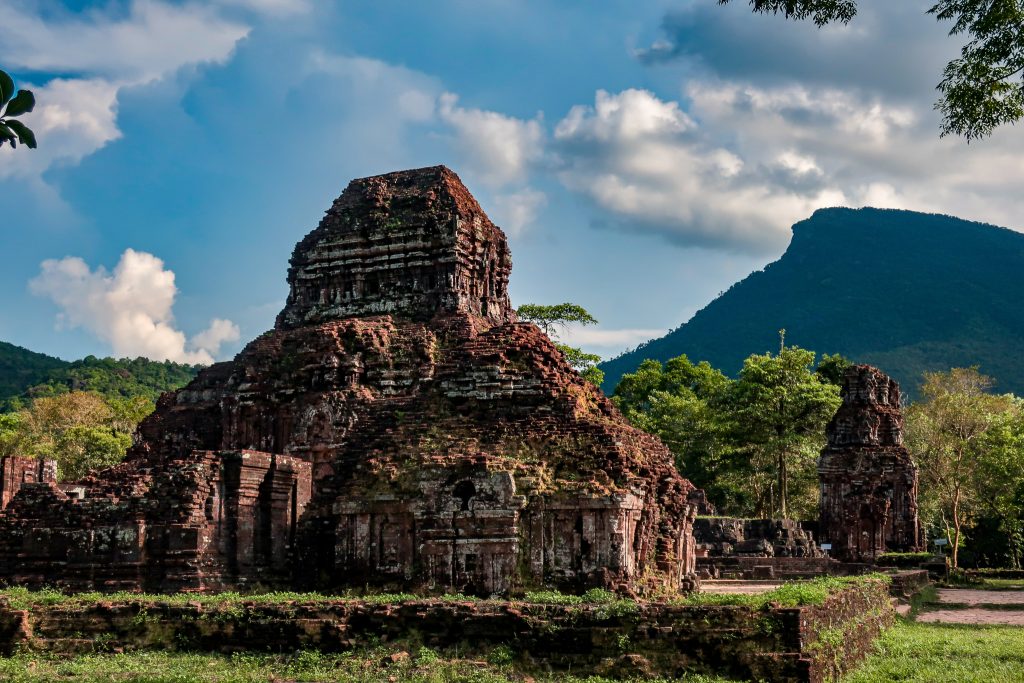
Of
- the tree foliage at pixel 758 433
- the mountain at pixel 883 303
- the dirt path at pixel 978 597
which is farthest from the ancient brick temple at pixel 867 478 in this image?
the mountain at pixel 883 303

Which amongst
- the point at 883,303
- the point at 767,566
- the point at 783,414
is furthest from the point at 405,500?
the point at 883,303

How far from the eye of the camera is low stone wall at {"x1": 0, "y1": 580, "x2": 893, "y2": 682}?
13.5m

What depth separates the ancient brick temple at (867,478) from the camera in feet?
123

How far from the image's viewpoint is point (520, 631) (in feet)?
47.2

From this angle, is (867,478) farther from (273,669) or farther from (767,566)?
(273,669)

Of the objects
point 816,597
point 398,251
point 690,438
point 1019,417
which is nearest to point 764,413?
point 690,438

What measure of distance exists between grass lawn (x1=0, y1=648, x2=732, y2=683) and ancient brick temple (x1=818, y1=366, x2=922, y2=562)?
2631cm

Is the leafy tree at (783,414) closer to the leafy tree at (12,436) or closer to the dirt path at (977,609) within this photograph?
the dirt path at (977,609)

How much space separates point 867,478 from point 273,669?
27934 millimetres

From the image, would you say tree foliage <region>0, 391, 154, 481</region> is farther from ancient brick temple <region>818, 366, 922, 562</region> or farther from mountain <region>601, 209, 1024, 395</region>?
mountain <region>601, 209, 1024, 395</region>

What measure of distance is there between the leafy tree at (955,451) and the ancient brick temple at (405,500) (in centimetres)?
2289

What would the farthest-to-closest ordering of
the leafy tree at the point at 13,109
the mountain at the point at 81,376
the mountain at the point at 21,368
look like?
the mountain at the point at 21,368, the mountain at the point at 81,376, the leafy tree at the point at 13,109

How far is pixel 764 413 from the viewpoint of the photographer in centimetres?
4875

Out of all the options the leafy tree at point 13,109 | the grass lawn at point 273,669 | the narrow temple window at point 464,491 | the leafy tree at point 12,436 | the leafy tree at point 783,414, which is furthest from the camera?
the leafy tree at point 12,436
